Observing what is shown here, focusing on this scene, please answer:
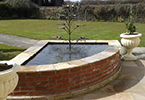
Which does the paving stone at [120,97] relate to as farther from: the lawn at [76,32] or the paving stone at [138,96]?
the lawn at [76,32]

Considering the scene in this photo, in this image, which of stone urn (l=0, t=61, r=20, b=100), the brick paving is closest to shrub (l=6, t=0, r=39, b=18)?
the brick paving

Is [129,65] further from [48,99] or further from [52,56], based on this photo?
[48,99]

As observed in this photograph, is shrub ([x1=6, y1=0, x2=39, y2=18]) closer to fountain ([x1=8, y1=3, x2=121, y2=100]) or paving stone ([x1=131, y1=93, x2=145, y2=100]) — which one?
fountain ([x1=8, y1=3, x2=121, y2=100])

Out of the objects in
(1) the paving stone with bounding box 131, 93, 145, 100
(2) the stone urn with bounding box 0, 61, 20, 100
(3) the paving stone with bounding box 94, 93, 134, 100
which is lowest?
(1) the paving stone with bounding box 131, 93, 145, 100

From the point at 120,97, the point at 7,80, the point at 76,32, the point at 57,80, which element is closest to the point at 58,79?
the point at 57,80

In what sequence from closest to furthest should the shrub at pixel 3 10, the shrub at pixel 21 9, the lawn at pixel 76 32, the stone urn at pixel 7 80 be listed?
the stone urn at pixel 7 80 < the lawn at pixel 76 32 < the shrub at pixel 3 10 < the shrub at pixel 21 9

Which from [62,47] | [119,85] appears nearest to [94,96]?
[119,85]

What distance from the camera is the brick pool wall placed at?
2889 mm

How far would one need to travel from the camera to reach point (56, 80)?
9.68 feet

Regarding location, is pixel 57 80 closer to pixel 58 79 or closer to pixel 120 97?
pixel 58 79

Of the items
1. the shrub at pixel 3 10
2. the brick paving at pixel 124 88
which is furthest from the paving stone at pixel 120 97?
the shrub at pixel 3 10

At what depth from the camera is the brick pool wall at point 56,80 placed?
9.48ft

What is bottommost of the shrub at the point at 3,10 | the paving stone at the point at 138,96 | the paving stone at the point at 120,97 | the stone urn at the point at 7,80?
the paving stone at the point at 138,96

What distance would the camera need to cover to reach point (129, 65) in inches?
191
